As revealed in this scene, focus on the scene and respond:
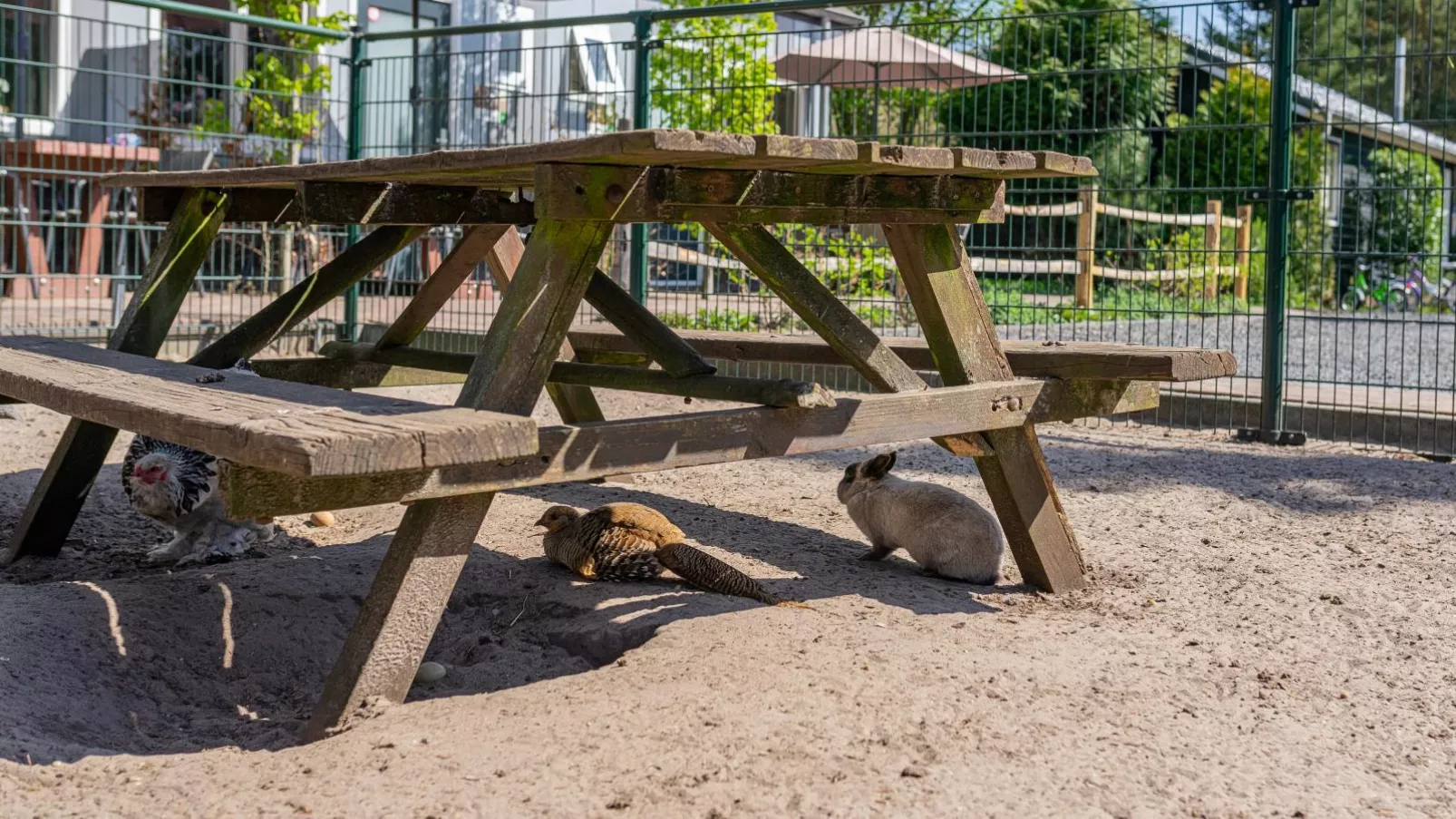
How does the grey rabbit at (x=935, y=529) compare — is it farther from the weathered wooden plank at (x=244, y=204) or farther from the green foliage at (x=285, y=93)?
the green foliage at (x=285, y=93)

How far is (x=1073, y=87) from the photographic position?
16.6 meters

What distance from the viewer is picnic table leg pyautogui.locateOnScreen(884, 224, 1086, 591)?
4.09 metres

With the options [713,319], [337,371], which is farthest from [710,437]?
[713,319]

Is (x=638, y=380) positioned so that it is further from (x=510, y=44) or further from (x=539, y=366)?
(x=510, y=44)

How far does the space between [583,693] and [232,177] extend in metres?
2.15

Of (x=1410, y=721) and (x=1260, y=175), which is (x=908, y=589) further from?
(x=1260, y=175)

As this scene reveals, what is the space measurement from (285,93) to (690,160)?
8360mm

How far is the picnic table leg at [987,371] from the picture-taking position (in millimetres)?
4094

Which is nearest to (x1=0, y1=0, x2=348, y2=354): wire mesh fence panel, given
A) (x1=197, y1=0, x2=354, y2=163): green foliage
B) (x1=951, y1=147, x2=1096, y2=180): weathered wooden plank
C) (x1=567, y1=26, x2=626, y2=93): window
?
(x1=197, y1=0, x2=354, y2=163): green foliage

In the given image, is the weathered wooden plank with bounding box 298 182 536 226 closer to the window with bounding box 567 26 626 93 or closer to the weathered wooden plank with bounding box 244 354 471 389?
the weathered wooden plank with bounding box 244 354 471 389

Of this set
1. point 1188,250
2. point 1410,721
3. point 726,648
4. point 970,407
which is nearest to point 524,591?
point 726,648

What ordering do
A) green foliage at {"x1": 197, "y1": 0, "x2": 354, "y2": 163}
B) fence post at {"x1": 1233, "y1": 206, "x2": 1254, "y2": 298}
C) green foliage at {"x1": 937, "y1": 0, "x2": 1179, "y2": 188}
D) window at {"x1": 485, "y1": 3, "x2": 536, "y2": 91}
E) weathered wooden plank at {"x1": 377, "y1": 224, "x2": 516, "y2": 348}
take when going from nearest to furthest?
weathered wooden plank at {"x1": 377, "y1": 224, "x2": 516, "y2": 348} < green foliage at {"x1": 937, "y1": 0, "x2": 1179, "y2": 188} < fence post at {"x1": 1233, "y1": 206, "x2": 1254, "y2": 298} < green foliage at {"x1": 197, "y1": 0, "x2": 354, "y2": 163} < window at {"x1": 485, "y1": 3, "x2": 536, "y2": 91}

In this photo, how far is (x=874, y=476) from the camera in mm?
4867

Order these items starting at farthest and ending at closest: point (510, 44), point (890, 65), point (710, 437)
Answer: point (510, 44) < point (890, 65) < point (710, 437)
